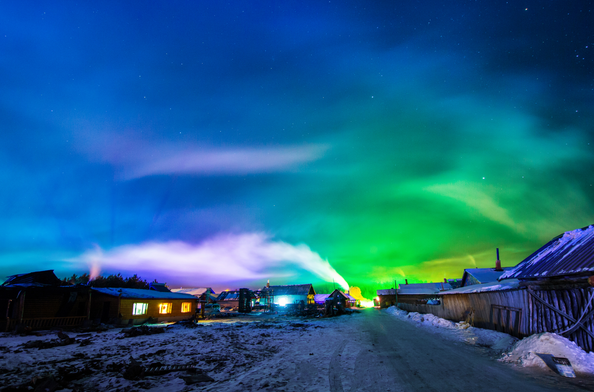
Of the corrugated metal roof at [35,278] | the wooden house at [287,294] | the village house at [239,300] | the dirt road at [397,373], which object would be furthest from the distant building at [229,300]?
the dirt road at [397,373]

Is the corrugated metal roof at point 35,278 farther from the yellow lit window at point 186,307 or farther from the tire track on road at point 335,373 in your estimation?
the tire track on road at point 335,373

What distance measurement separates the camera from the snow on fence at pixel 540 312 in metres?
11.0

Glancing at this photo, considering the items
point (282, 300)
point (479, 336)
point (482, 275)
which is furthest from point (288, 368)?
point (282, 300)

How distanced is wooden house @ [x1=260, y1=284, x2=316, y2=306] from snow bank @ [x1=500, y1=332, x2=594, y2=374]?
62648mm

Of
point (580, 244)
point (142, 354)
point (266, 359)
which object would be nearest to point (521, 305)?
point (580, 244)

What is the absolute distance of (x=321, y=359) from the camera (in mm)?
12688

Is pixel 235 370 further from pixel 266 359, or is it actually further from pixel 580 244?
pixel 580 244

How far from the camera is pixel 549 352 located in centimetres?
1063

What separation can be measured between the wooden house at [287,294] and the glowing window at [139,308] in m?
42.3

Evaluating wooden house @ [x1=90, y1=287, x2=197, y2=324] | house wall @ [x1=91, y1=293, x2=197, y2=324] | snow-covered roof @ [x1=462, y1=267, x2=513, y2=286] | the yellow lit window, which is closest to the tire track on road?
house wall @ [x1=91, y1=293, x2=197, y2=324]

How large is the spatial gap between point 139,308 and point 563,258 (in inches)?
1486

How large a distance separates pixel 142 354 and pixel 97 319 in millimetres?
20022

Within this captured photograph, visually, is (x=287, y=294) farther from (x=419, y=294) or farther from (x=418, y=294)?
(x=419, y=294)

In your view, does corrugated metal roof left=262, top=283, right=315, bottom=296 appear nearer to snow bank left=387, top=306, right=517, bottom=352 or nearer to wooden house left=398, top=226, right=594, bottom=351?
snow bank left=387, top=306, right=517, bottom=352
